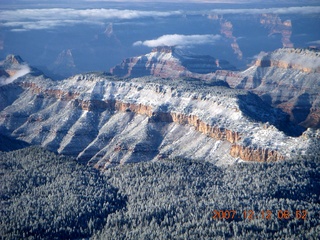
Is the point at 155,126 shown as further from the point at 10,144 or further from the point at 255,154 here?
the point at 255,154

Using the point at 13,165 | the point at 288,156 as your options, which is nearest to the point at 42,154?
the point at 13,165

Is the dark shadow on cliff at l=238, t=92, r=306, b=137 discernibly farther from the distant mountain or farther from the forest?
the forest

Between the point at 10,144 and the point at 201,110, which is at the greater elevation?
the point at 201,110
